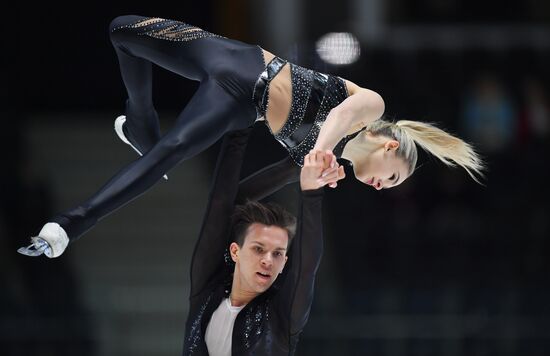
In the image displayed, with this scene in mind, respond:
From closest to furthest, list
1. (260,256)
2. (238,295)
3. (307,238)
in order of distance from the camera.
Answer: (307,238) → (260,256) → (238,295)

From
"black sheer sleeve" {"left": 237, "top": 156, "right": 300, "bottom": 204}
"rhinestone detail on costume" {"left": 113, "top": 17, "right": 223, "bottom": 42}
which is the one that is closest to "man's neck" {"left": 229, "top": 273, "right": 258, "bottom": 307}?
"black sheer sleeve" {"left": 237, "top": 156, "right": 300, "bottom": 204}

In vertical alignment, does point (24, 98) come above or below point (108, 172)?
above

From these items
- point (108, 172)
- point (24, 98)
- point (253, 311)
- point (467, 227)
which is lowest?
point (253, 311)

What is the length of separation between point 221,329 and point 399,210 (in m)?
4.97

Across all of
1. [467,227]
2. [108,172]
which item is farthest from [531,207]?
[108,172]

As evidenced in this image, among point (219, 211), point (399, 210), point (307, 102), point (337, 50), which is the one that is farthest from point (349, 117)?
point (399, 210)

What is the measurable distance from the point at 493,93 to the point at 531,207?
39.9 inches

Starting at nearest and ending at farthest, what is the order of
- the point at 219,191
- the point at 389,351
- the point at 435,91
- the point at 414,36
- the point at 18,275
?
the point at 219,191 → the point at 389,351 → the point at 18,275 → the point at 435,91 → the point at 414,36

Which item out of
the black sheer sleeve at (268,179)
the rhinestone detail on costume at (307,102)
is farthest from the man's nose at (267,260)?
the rhinestone detail on costume at (307,102)

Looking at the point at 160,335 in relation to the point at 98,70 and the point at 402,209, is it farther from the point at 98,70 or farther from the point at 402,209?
the point at 98,70

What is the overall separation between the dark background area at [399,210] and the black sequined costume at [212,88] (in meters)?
3.53

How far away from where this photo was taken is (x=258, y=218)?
4.61m

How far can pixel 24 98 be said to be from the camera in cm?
1233

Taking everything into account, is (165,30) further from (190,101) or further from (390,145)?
(390,145)
